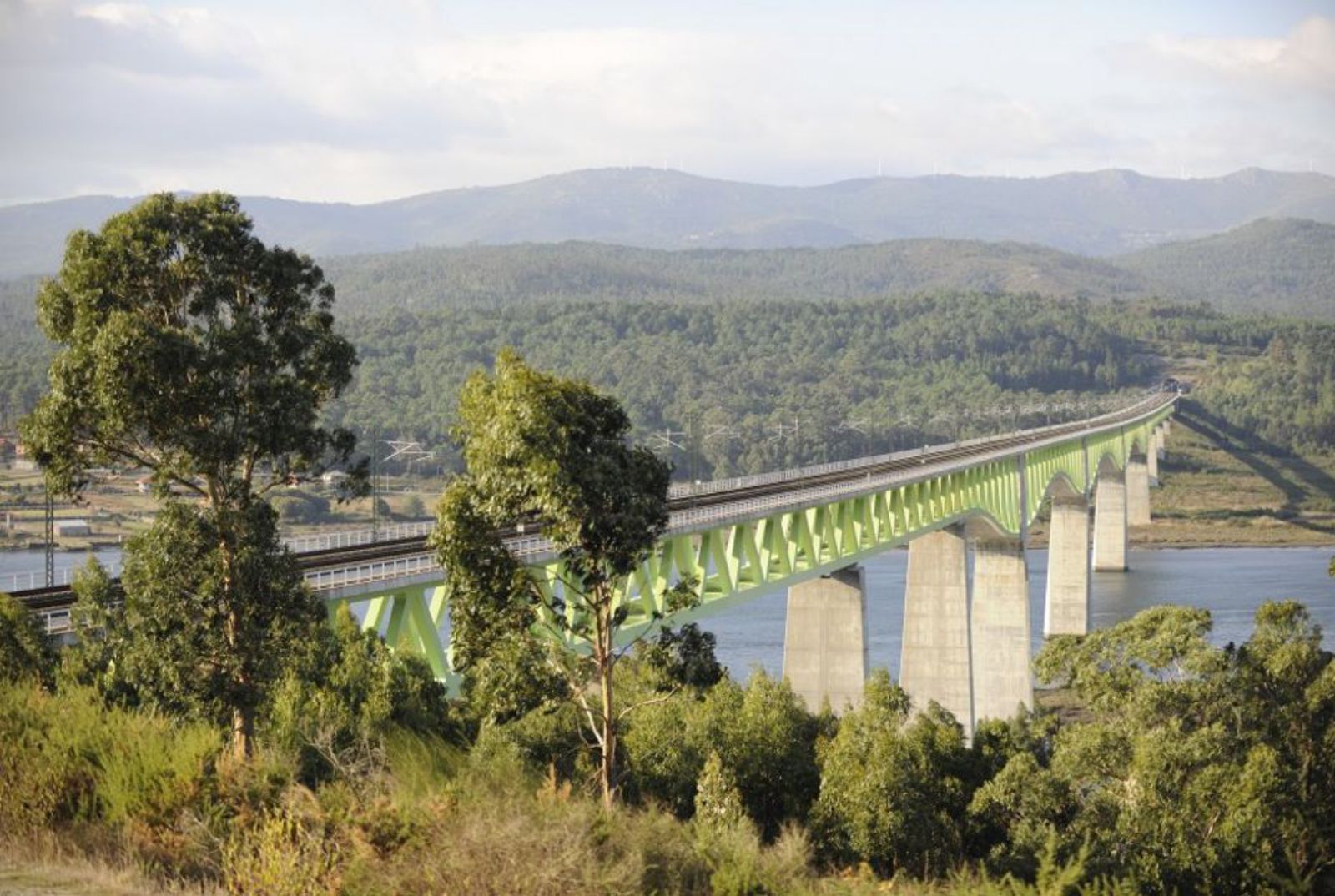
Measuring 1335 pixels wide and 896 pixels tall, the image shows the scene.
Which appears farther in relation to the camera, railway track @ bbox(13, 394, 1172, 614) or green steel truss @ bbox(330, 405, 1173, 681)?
green steel truss @ bbox(330, 405, 1173, 681)

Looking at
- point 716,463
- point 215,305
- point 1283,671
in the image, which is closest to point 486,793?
point 215,305

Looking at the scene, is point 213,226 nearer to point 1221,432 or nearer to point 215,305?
point 215,305

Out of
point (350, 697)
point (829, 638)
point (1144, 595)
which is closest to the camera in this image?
point (350, 697)

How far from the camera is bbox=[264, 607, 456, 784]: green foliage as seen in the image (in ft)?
67.9

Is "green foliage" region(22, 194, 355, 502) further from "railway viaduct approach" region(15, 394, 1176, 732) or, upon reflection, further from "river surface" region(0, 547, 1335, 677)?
"river surface" region(0, 547, 1335, 677)

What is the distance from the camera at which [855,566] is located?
50.5 meters

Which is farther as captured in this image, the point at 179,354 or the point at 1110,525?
the point at 1110,525

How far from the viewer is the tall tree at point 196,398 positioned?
19.7 meters

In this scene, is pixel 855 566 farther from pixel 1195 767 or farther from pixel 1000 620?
pixel 1195 767

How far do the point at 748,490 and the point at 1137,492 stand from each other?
301 ft

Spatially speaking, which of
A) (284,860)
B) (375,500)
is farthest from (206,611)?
(375,500)

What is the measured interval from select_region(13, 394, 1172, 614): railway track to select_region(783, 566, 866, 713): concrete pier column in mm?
2901

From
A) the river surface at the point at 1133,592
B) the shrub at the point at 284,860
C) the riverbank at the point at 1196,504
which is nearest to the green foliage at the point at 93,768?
the shrub at the point at 284,860

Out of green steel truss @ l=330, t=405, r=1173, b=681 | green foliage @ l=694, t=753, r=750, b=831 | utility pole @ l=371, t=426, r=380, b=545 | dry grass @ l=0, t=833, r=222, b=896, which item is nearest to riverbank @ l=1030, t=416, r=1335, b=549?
green steel truss @ l=330, t=405, r=1173, b=681
